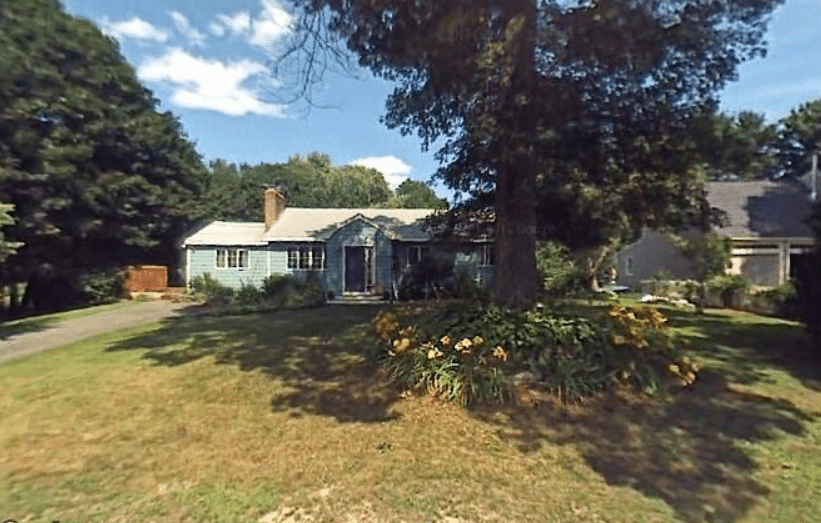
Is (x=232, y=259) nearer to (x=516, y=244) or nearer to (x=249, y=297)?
(x=249, y=297)

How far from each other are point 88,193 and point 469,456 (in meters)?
18.2

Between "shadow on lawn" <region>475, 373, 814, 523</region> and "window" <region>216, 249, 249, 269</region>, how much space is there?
22874mm

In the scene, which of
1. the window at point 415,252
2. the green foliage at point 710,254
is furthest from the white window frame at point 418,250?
the green foliage at point 710,254

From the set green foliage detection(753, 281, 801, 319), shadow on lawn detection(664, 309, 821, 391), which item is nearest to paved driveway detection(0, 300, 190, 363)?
shadow on lawn detection(664, 309, 821, 391)

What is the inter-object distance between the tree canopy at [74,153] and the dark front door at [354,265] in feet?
27.8

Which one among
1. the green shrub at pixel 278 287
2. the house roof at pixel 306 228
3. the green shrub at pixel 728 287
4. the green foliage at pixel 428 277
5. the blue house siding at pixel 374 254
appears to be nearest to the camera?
the green shrub at pixel 728 287

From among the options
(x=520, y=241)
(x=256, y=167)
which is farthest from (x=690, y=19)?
(x=256, y=167)

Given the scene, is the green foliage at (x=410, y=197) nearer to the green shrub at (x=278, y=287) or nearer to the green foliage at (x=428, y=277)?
the green foliage at (x=428, y=277)

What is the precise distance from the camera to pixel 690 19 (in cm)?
696

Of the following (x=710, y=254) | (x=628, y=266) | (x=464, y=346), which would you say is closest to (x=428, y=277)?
(x=710, y=254)

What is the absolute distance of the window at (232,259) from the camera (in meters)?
26.9


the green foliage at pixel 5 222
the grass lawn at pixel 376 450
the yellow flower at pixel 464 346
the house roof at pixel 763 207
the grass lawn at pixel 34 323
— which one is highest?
the house roof at pixel 763 207

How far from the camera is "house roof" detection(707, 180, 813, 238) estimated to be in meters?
23.4

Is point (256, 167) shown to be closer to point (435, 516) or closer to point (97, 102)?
point (97, 102)
